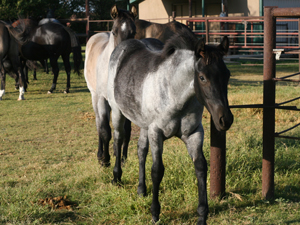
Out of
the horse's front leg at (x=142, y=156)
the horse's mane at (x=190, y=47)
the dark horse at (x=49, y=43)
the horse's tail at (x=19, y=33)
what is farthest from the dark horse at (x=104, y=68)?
the dark horse at (x=49, y=43)

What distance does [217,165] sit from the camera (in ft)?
11.8

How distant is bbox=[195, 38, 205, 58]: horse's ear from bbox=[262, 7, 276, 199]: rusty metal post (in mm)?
1140

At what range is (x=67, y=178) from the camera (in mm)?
4395

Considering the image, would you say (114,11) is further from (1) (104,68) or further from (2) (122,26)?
(1) (104,68)

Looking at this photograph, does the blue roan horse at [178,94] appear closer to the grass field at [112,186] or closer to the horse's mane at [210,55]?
the horse's mane at [210,55]

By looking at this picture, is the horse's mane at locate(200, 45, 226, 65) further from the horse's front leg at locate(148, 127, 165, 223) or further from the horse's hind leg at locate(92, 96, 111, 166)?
the horse's hind leg at locate(92, 96, 111, 166)

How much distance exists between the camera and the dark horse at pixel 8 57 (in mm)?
10141

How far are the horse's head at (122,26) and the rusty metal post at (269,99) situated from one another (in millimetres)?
1571

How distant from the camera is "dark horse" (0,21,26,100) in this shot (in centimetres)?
1014

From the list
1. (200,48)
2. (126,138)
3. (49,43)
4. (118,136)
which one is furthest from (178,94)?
(49,43)

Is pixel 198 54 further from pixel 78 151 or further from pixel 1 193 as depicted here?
pixel 78 151

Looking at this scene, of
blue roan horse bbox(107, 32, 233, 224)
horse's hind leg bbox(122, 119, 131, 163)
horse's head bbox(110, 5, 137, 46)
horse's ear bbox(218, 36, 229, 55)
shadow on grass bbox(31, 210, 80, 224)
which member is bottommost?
shadow on grass bbox(31, 210, 80, 224)

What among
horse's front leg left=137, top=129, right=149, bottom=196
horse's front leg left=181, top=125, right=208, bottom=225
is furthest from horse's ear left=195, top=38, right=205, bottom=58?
horse's front leg left=137, top=129, right=149, bottom=196

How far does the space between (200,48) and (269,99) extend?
4.22ft
